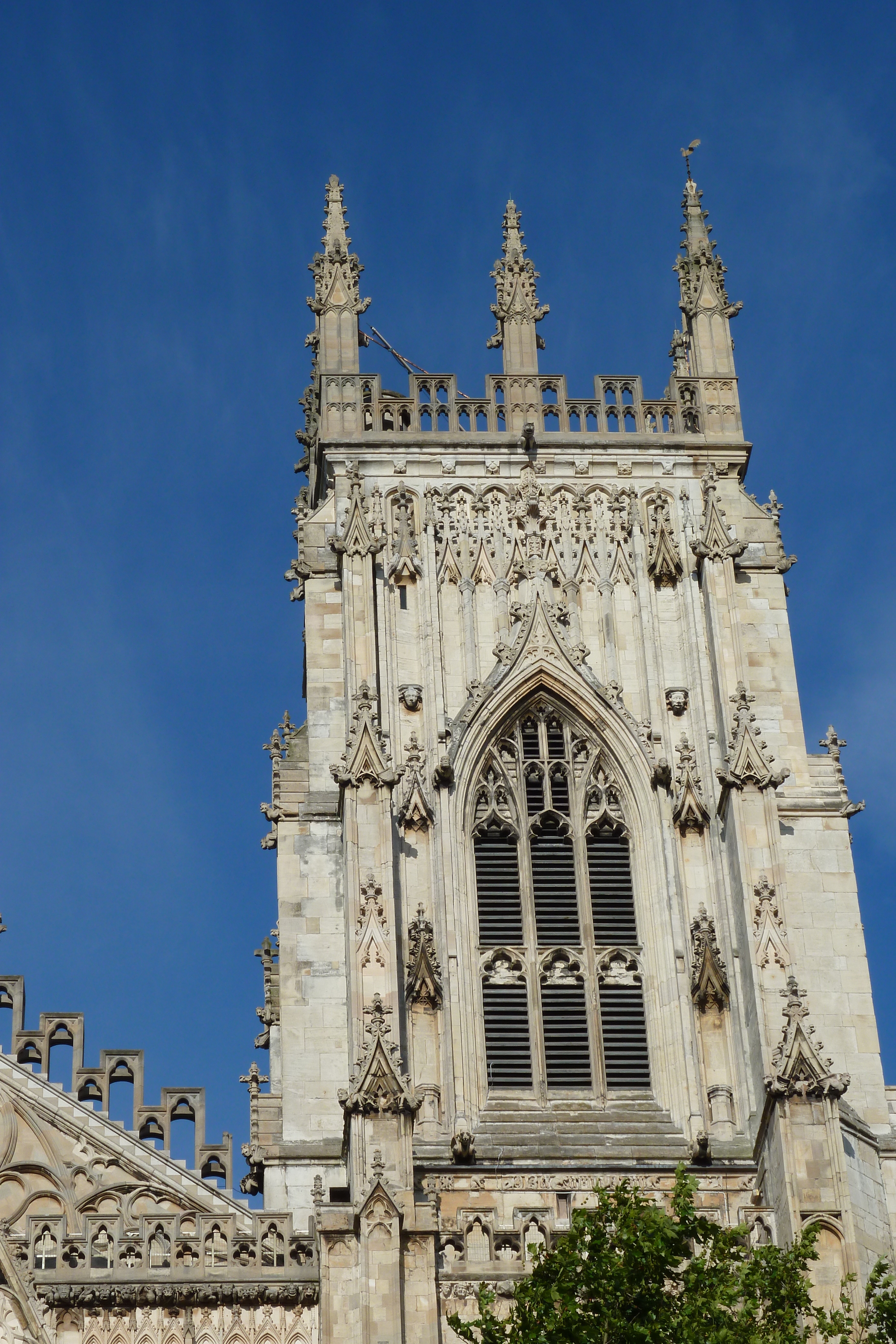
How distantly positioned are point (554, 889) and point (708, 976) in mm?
2200

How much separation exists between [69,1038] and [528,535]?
813cm

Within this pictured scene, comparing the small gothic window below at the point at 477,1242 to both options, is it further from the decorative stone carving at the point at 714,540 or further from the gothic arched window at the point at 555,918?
the decorative stone carving at the point at 714,540

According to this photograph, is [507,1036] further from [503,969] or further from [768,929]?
[768,929]

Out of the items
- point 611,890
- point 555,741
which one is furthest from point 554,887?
point 555,741

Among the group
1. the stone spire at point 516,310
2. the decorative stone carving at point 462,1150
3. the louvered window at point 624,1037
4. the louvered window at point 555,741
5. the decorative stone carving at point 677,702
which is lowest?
the decorative stone carving at point 462,1150

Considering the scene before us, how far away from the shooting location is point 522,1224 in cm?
3269

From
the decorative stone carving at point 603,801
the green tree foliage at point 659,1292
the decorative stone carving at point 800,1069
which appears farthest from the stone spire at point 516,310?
the green tree foliage at point 659,1292

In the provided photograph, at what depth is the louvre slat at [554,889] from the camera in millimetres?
35938

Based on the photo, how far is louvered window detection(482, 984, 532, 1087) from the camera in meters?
34.8

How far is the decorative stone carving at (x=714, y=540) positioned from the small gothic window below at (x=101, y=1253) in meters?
10.8

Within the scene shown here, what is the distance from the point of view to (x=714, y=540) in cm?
3803

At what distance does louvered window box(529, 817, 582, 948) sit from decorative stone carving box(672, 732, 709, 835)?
1.27 meters

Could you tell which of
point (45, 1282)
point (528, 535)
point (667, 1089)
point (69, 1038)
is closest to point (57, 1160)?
point (69, 1038)

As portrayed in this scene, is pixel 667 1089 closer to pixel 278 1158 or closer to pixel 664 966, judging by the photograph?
pixel 664 966
